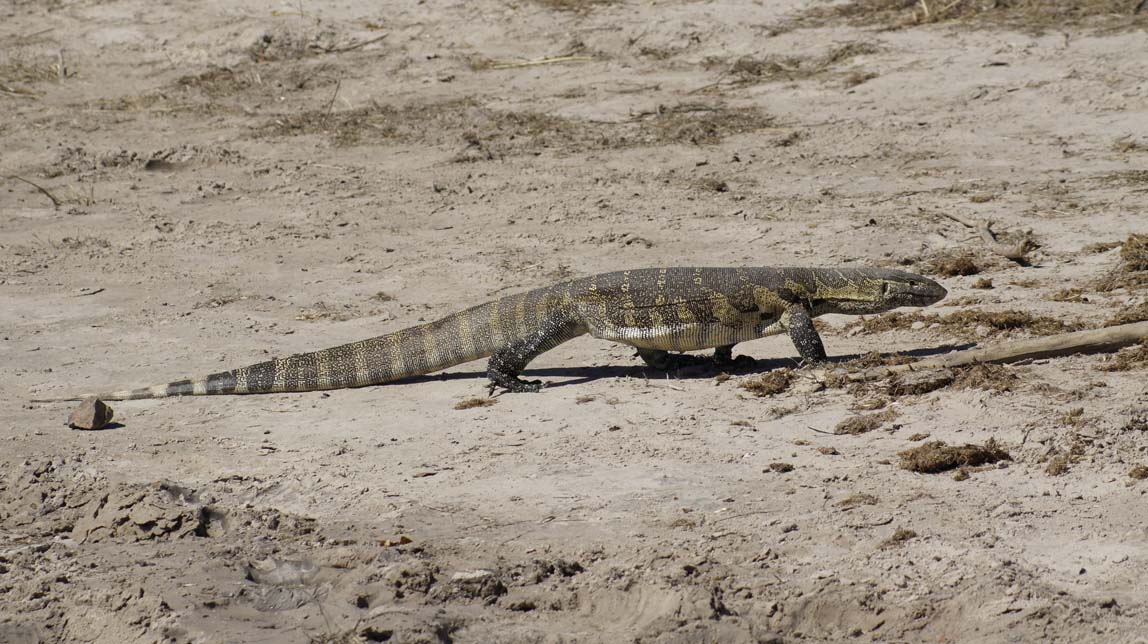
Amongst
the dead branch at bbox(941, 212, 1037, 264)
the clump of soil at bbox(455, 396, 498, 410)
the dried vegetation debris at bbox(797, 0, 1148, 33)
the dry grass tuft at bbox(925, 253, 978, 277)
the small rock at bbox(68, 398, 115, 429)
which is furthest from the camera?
the dried vegetation debris at bbox(797, 0, 1148, 33)

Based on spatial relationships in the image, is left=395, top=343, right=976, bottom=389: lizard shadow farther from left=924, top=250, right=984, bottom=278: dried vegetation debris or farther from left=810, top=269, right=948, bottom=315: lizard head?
left=924, top=250, right=984, bottom=278: dried vegetation debris

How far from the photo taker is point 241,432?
24.0ft

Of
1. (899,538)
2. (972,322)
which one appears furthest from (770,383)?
(899,538)

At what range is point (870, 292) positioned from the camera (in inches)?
309

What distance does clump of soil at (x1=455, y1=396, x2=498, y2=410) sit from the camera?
24.7ft

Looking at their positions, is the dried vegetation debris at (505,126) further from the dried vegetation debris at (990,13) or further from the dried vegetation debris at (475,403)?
the dried vegetation debris at (475,403)

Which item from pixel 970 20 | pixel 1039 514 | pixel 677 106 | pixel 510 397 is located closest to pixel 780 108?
pixel 677 106

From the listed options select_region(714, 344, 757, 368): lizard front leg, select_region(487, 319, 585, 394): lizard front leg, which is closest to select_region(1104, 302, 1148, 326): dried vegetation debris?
select_region(714, 344, 757, 368): lizard front leg

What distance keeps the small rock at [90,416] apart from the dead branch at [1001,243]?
5874 millimetres

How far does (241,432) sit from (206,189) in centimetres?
575

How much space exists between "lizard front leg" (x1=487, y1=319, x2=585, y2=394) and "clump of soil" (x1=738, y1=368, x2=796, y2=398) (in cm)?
111

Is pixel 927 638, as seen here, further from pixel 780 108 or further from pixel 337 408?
pixel 780 108

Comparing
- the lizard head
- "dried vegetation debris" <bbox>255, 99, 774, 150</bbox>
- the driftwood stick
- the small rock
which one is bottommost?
the driftwood stick

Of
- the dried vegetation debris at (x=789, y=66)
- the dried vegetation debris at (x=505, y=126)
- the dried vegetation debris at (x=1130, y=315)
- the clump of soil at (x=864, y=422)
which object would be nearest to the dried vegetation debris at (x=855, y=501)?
the clump of soil at (x=864, y=422)
